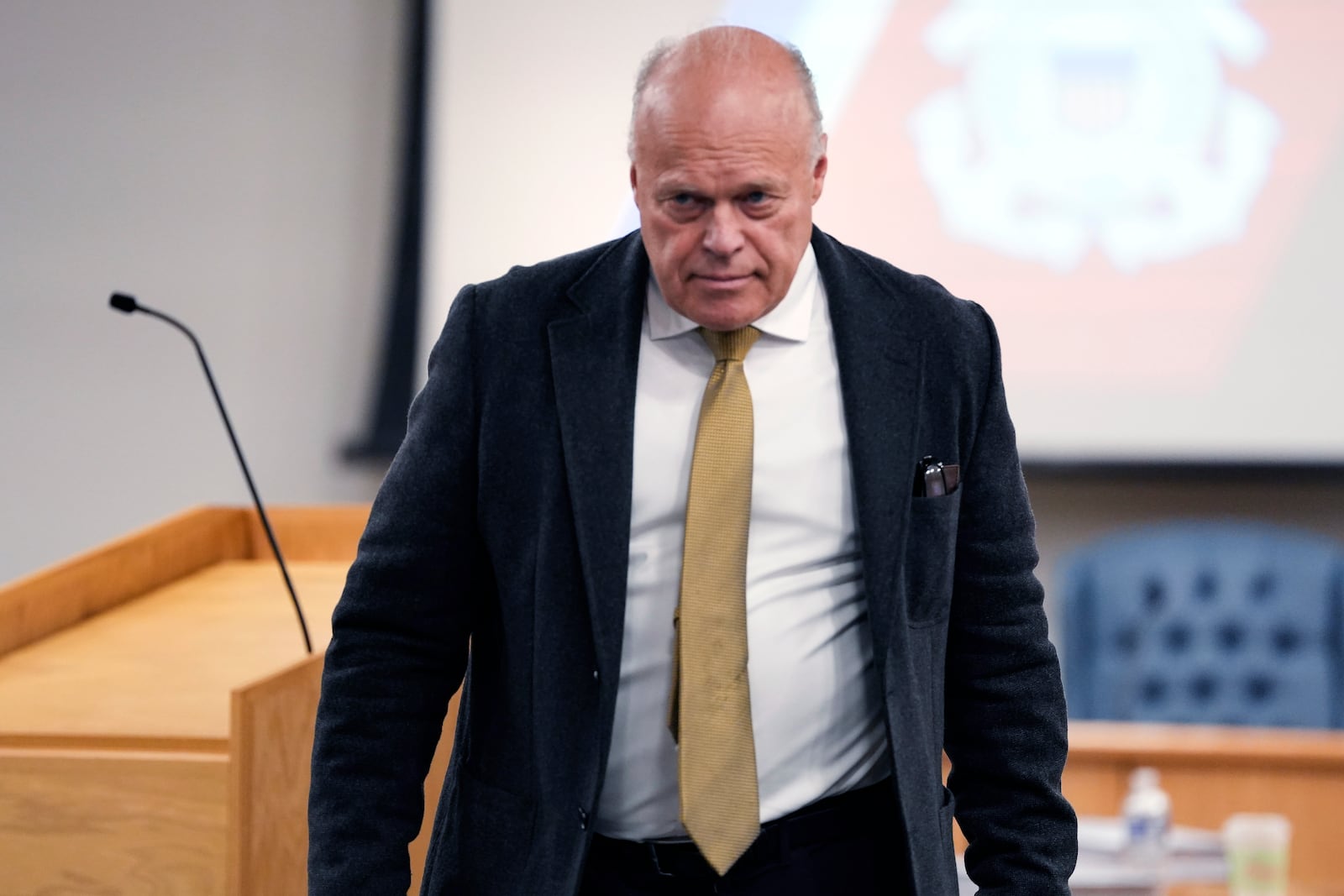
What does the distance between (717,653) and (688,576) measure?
0.07 metres

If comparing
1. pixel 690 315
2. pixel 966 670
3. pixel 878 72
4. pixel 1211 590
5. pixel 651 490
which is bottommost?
pixel 1211 590

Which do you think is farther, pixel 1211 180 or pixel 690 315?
pixel 1211 180

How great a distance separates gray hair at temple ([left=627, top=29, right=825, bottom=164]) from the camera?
3.99 ft

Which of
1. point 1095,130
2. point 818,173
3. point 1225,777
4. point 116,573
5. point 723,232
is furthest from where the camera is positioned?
point 1095,130

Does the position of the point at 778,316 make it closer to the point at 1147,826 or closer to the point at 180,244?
the point at 1147,826

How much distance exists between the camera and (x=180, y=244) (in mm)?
4184

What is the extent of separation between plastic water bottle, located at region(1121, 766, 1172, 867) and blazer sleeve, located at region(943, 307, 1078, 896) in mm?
930

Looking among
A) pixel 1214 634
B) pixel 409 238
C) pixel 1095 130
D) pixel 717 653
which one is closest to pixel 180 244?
pixel 409 238

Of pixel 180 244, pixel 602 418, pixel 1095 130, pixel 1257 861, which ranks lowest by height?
pixel 1257 861

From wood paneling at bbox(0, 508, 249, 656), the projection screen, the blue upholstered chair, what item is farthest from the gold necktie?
the projection screen

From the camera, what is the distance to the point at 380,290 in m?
4.23

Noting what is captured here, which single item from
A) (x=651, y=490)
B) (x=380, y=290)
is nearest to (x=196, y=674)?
(x=651, y=490)

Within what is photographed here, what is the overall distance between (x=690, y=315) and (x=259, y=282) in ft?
10.6

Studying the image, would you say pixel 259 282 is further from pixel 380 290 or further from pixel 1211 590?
pixel 1211 590
